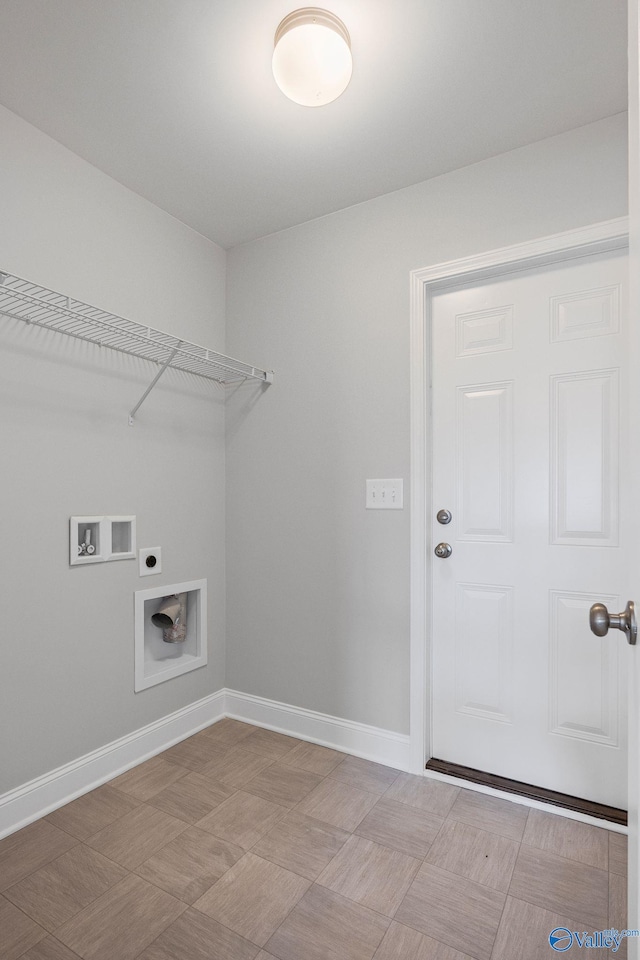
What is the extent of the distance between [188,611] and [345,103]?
2162 millimetres

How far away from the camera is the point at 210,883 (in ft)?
5.00

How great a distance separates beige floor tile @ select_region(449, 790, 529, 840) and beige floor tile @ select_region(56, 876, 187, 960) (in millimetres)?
959

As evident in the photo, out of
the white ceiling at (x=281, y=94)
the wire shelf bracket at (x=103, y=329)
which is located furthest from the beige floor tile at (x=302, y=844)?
the white ceiling at (x=281, y=94)

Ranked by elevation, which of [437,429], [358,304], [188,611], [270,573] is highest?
[358,304]

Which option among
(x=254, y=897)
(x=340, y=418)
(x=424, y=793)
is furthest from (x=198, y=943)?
(x=340, y=418)

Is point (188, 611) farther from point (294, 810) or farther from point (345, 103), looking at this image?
point (345, 103)

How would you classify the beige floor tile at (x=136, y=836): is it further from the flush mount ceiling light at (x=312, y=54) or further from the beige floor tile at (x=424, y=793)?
the flush mount ceiling light at (x=312, y=54)

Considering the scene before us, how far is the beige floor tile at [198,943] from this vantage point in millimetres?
1288

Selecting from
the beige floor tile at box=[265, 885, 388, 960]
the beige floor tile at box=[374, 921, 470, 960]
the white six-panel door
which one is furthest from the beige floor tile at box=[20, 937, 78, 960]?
the white six-panel door

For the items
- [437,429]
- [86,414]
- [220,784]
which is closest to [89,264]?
[86,414]

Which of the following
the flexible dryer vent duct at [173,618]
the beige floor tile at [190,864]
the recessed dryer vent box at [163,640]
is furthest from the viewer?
the flexible dryer vent duct at [173,618]

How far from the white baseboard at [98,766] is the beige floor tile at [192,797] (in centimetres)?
25

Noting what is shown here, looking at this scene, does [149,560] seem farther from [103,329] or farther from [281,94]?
[281,94]

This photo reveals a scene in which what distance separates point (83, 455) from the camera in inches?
79.3
